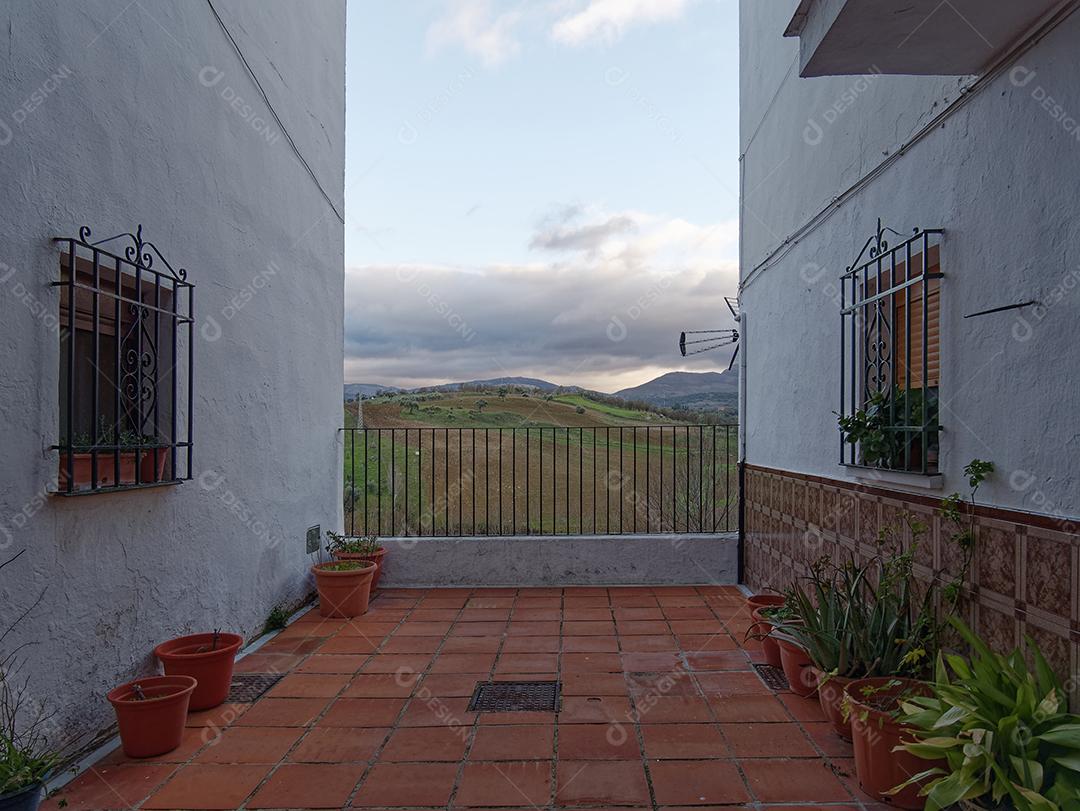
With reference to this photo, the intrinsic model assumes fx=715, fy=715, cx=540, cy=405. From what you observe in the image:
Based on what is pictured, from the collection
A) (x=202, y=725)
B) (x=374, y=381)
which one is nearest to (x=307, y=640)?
(x=202, y=725)

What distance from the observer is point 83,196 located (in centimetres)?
281

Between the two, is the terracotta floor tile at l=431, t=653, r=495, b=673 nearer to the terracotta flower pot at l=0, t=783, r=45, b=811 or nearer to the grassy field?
the grassy field

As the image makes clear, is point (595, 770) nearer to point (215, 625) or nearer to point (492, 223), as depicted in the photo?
point (215, 625)

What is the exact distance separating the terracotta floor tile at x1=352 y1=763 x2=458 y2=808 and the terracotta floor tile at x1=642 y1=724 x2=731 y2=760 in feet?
2.73

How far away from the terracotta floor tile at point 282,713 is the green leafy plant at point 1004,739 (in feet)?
8.31

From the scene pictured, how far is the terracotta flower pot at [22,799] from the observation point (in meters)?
1.95

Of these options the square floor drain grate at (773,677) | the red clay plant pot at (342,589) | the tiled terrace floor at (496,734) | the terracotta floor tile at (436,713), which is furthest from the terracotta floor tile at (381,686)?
the square floor drain grate at (773,677)

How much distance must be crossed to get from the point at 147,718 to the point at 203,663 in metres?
0.53

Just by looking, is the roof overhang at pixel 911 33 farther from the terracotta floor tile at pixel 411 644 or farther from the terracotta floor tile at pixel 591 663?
the terracotta floor tile at pixel 411 644

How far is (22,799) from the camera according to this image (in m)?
2.01

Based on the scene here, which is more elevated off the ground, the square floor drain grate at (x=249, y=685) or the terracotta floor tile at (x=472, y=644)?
the square floor drain grate at (x=249, y=685)

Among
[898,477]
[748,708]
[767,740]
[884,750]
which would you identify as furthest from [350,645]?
[898,477]

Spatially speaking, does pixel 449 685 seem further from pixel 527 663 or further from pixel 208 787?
pixel 208 787

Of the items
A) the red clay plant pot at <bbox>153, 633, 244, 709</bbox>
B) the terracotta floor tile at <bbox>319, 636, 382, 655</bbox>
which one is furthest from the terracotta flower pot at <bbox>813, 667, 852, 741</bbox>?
the red clay plant pot at <bbox>153, 633, 244, 709</bbox>
